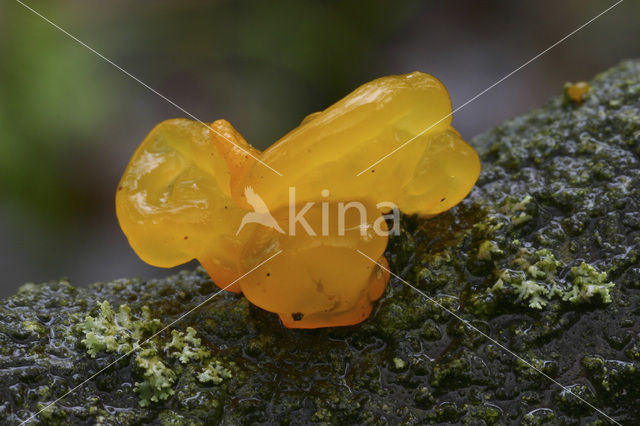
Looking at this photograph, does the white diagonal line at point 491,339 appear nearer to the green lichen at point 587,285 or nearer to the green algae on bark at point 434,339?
the green algae on bark at point 434,339

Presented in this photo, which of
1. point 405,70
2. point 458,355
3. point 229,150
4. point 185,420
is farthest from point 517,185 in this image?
point 405,70

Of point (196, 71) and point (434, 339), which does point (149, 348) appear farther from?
point (196, 71)

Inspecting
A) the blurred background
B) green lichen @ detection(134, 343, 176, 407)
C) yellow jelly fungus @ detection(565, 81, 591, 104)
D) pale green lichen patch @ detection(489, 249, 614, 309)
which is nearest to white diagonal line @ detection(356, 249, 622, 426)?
pale green lichen patch @ detection(489, 249, 614, 309)

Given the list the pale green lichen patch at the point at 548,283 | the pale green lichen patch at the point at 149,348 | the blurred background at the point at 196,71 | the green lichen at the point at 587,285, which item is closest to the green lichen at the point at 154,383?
the pale green lichen patch at the point at 149,348

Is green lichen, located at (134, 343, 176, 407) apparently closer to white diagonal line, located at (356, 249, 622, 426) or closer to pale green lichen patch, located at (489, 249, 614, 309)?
white diagonal line, located at (356, 249, 622, 426)

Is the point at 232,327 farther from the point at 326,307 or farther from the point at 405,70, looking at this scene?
the point at 405,70

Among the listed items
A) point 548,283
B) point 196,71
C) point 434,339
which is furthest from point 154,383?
point 196,71
